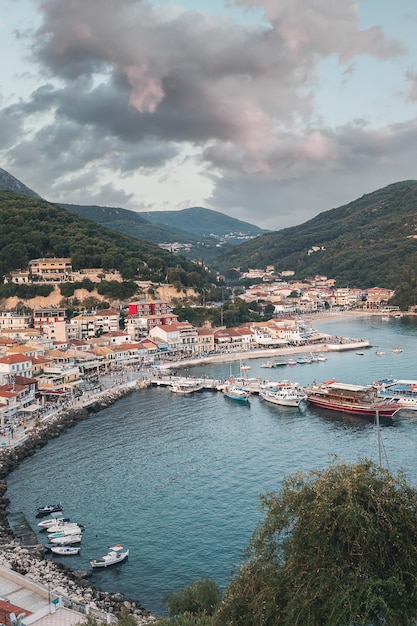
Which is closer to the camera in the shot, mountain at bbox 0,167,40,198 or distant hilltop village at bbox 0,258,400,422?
distant hilltop village at bbox 0,258,400,422

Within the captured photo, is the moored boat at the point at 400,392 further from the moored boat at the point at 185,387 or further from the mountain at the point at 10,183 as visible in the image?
the mountain at the point at 10,183

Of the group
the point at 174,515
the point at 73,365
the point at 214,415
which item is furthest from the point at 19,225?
the point at 174,515

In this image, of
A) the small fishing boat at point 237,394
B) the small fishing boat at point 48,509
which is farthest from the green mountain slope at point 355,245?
the small fishing boat at point 48,509

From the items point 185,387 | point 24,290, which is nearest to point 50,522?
point 185,387

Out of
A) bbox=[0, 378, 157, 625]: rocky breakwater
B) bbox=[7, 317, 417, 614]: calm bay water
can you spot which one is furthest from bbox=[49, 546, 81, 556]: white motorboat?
bbox=[0, 378, 157, 625]: rocky breakwater

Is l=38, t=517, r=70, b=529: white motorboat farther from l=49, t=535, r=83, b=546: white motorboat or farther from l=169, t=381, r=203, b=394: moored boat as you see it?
l=169, t=381, r=203, b=394: moored boat

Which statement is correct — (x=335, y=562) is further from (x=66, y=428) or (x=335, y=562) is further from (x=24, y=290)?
(x=24, y=290)
